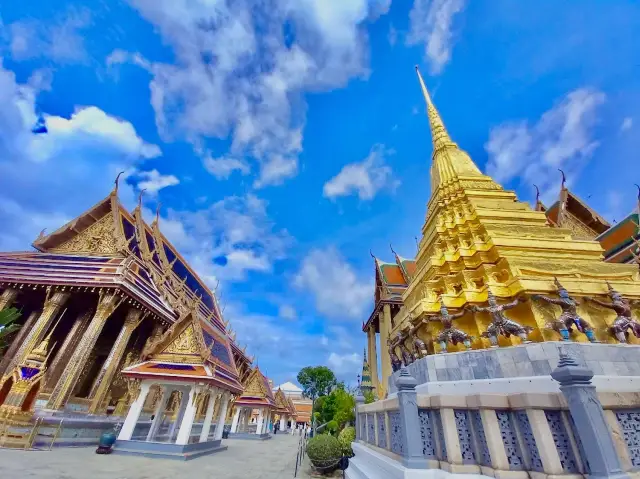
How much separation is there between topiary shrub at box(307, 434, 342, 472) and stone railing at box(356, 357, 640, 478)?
5.50m

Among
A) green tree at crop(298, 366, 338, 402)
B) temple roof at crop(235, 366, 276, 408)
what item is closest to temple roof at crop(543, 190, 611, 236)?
temple roof at crop(235, 366, 276, 408)

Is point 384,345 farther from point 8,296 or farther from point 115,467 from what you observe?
point 8,296

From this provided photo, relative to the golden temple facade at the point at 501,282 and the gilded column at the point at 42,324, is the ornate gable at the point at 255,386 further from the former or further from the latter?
the golden temple facade at the point at 501,282

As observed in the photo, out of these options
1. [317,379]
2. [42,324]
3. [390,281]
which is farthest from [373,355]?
[317,379]

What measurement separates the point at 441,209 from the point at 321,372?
40.6 meters

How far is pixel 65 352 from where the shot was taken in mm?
12914

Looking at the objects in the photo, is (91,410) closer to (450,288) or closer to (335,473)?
(335,473)

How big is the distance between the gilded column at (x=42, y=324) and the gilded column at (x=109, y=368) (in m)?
2.72

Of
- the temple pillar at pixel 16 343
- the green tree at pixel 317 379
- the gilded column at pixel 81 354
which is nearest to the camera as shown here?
the gilded column at pixel 81 354

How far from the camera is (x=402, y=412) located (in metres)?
4.02

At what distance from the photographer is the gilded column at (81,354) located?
11.1 m

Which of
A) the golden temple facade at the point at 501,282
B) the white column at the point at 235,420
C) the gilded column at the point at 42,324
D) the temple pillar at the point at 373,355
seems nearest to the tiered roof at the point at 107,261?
the gilded column at the point at 42,324

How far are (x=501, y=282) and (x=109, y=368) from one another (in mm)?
15320

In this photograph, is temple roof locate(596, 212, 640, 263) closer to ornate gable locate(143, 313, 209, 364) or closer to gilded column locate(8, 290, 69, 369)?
ornate gable locate(143, 313, 209, 364)
